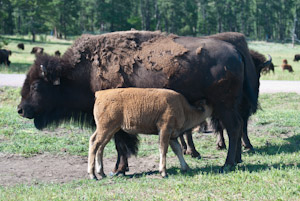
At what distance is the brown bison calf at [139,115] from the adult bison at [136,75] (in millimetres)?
474

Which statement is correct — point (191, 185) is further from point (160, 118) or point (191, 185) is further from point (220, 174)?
point (160, 118)

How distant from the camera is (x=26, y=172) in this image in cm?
720

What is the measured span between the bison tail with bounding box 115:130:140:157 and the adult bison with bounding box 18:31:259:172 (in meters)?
0.02

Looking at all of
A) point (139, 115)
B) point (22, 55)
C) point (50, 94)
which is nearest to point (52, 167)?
point (50, 94)

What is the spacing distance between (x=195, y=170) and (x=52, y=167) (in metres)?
2.56

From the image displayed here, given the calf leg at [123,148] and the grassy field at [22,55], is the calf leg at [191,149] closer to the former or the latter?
the calf leg at [123,148]

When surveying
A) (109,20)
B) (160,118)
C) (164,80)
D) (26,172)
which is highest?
(109,20)

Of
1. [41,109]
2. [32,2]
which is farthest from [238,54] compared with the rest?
[32,2]

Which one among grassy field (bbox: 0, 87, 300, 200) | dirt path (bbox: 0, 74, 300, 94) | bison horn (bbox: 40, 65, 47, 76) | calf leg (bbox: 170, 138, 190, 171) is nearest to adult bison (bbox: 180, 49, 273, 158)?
grassy field (bbox: 0, 87, 300, 200)

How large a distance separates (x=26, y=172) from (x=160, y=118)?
254cm

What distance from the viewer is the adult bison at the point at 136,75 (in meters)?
6.82

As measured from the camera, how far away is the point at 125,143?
736 cm

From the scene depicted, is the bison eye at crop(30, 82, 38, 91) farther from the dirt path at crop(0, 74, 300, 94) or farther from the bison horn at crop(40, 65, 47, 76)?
the dirt path at crop(0, 74, 300, 94)

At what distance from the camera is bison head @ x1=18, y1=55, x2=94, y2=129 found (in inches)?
291
